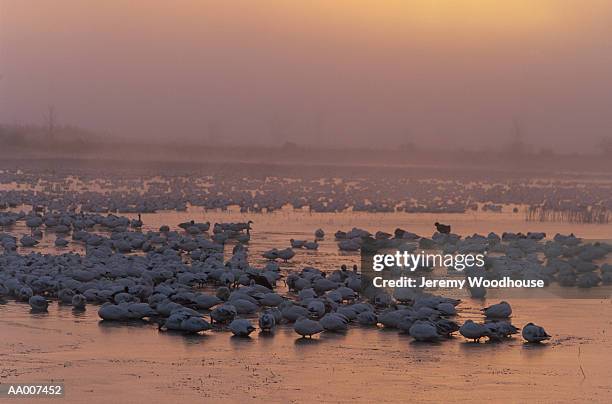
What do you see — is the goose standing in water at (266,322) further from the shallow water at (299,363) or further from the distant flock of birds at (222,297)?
the shallow water at (299,363)

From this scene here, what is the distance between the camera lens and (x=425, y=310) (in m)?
19.4

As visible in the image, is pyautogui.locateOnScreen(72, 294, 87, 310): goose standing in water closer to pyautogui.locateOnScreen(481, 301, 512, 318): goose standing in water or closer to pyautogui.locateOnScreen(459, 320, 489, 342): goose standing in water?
pyautogui.locateOnScreen(459, 320, 489, 342): goose standing in water

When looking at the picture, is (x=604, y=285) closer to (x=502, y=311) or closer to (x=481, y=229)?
(x=502, y=311)

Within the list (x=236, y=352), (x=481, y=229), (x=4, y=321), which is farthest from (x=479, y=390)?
(x=481, y=229)

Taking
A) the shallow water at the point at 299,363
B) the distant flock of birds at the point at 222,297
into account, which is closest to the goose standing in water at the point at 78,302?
the distant flock of birds at the point at 222,297

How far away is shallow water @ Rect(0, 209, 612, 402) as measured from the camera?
14586 mm

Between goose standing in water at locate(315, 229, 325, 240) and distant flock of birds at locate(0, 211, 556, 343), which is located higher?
distant flock of birds at locate(0, 211, 556, 343)

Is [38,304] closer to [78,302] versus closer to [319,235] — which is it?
[78,302]

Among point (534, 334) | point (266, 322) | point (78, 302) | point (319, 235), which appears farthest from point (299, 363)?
point (319, 235)

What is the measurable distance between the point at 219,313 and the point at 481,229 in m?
24.1

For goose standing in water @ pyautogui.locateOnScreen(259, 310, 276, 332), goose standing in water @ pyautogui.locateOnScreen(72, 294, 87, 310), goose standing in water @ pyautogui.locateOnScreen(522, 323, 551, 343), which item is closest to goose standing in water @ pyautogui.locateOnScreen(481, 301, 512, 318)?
goose standing in water @ pyautogui.locateOnScreen(522, 323, 551, 343)

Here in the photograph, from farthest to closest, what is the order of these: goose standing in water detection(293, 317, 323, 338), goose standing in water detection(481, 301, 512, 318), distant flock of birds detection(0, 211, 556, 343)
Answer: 1. goose standing in water detection(481, 301, 512, 318)
2. distant flock of birds detection(0, 211, 556, 343)
3. goose standing in water detection(293, 317, 323, 338)

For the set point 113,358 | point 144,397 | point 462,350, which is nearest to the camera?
point 144,397

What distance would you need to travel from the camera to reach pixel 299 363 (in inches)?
→ 643
